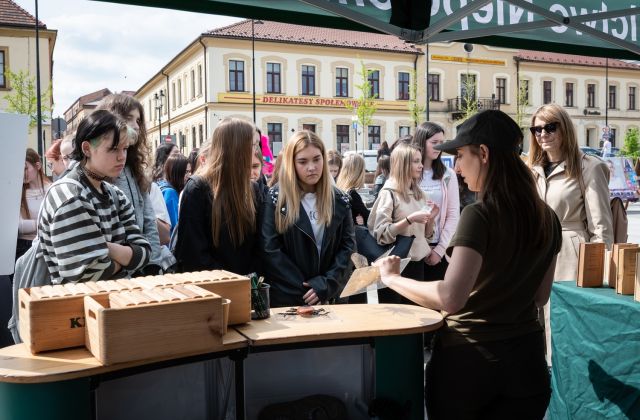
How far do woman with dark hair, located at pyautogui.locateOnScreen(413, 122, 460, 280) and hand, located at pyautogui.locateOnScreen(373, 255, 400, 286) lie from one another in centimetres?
256

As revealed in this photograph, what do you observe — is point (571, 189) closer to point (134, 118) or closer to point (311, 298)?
point (311, 298)

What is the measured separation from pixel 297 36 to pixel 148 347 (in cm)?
3974

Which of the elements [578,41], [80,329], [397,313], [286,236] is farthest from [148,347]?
[578,41]

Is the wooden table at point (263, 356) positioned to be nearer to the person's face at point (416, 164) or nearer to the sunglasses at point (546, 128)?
the sunglasses at point (546, 128)

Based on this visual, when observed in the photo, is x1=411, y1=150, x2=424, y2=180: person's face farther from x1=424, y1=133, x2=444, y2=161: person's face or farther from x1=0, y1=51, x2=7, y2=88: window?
x1=0, y1=51, x2=7, y2=88: window

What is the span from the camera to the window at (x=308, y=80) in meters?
40.3

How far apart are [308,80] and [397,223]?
37099 mm

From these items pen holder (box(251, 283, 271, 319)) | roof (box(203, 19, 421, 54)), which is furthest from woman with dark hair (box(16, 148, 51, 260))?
roof (box(203, 19, 421, 54))

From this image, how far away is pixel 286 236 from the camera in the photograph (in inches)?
133

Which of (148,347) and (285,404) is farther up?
(148,347)

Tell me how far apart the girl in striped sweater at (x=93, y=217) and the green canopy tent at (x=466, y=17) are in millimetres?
666

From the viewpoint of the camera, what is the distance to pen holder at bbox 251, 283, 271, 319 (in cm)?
257

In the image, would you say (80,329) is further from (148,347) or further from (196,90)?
(196,90)

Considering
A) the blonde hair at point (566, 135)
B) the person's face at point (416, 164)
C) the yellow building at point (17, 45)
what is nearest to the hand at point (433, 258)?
the person's face at point (416, 164)
